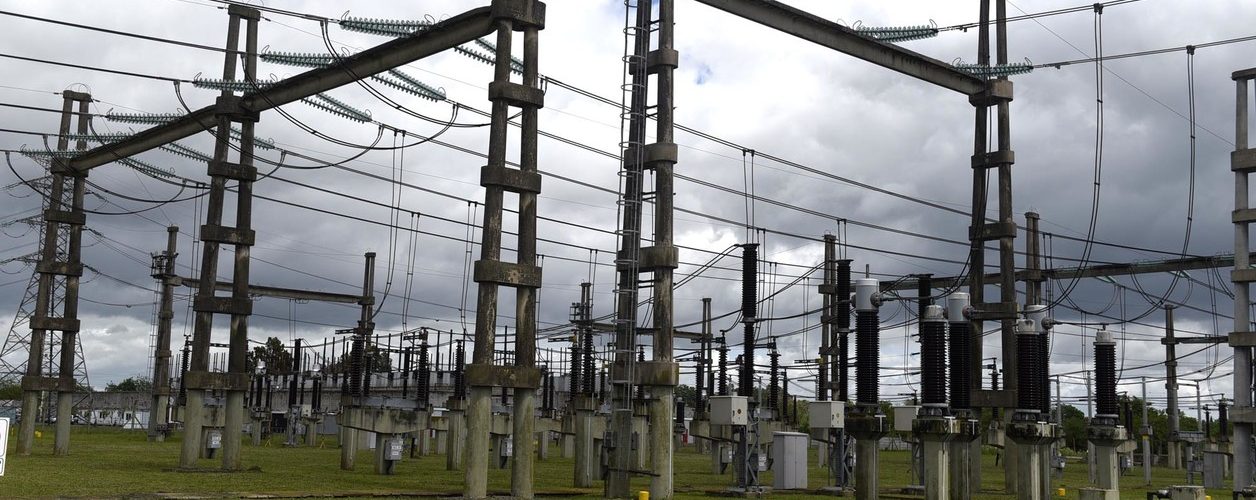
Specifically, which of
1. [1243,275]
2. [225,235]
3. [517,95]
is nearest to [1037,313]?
[1243,275]

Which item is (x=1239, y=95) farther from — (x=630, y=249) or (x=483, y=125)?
(x=483, y=125)

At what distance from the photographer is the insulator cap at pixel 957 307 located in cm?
2259

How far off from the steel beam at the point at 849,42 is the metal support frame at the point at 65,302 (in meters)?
21.0

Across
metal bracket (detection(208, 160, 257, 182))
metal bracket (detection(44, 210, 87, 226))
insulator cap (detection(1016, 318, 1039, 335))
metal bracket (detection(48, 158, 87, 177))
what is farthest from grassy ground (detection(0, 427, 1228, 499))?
metal bracket (detection(48, 158, 87, 177))

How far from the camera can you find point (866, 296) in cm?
2239

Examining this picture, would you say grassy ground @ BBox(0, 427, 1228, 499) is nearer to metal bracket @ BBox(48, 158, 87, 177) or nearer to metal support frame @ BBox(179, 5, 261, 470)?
metal support frame @ BBox(179, 5, 261, 470)

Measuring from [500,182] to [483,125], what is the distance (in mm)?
3767

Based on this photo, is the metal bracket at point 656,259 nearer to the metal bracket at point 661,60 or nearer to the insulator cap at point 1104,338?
the metal bracket at point 661,60

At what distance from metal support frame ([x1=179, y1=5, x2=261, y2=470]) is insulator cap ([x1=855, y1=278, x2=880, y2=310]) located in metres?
15.5

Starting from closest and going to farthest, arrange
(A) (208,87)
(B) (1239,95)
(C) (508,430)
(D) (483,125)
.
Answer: (D) (483,125) → (B) (1239,95) → (A) (208,87) → (C) (508,430)

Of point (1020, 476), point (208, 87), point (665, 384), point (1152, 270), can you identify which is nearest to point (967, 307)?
point (1020, 476)

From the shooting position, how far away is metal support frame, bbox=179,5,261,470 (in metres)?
28.6

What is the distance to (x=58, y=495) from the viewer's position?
2042 cm

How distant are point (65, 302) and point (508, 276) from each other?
2032 centimetres
